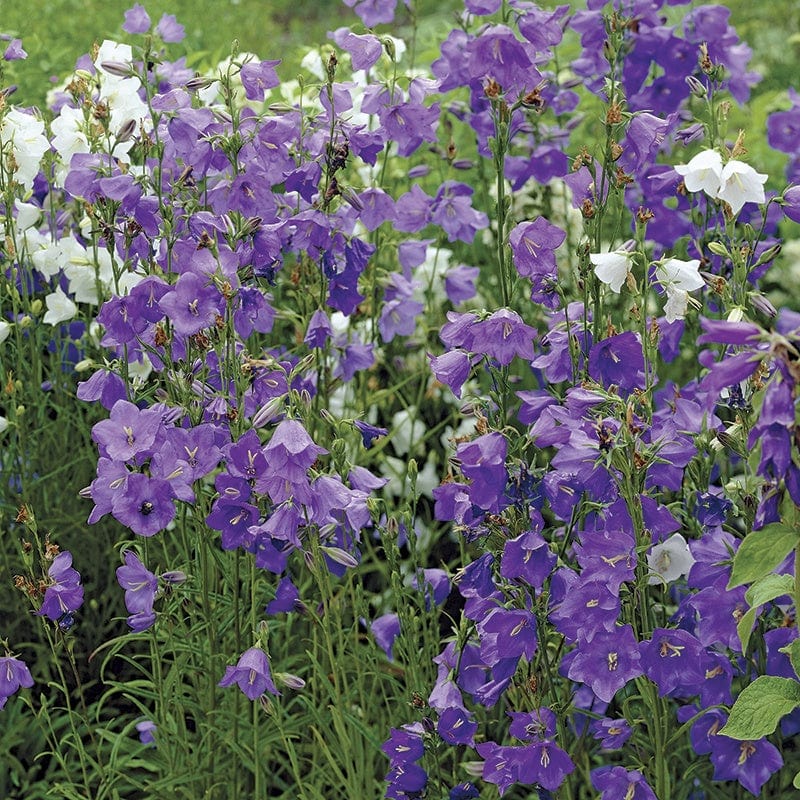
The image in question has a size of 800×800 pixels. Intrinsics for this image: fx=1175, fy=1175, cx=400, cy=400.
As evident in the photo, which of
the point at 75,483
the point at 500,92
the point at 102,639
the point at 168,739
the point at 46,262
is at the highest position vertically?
the point at 500,92

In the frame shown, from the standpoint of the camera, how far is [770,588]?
169 cm

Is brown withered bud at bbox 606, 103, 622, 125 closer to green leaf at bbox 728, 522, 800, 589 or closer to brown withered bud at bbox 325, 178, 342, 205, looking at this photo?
brown withered bud at bbox 325, 178, 342, 205

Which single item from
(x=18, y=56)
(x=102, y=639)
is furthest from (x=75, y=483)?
(x=18, y=56)

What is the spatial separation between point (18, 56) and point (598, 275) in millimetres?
1388

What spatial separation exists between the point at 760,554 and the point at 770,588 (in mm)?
199

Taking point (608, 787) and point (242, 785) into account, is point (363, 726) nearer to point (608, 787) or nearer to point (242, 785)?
point (242, 785)

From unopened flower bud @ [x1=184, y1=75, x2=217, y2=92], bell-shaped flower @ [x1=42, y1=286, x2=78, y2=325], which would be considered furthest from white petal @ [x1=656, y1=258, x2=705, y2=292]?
bell-shaped flower @ [x1=42, y1=286, x2=78, y2=325]

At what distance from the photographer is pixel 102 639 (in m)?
2.91

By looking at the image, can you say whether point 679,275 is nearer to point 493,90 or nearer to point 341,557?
point 493,90

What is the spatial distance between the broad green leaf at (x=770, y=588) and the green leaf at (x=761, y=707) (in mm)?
136

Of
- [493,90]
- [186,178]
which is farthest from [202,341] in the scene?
[493,90]

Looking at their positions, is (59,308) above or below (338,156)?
below

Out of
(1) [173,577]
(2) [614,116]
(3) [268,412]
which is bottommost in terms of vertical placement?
(1) [173,577]

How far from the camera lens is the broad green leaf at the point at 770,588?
166 centimetres
